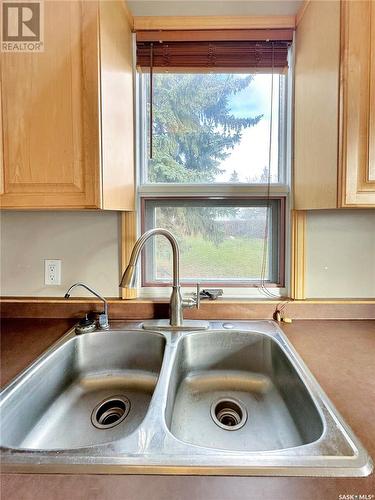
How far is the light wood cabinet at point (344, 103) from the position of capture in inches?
34.2

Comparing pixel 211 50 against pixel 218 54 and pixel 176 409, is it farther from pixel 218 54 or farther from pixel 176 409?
pixel 176 409

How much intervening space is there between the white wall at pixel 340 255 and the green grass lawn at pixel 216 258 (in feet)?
0.78

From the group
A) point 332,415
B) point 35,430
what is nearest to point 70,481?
point 35,430

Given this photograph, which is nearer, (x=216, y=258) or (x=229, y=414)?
(x=229, y=414)

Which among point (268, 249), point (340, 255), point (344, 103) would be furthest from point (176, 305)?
point (344, 103)

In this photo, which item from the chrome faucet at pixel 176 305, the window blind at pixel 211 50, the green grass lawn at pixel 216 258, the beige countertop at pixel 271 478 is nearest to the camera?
the beige countertop at pixel 271 478

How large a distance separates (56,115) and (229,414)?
1.12m

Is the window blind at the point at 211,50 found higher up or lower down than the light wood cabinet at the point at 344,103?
higher up

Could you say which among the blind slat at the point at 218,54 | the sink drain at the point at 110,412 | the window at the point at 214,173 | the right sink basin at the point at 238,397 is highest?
the blind slat at the point at 218,54

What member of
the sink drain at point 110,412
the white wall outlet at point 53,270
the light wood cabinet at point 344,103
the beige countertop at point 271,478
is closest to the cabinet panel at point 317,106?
the light wood cabinet at point 344,103

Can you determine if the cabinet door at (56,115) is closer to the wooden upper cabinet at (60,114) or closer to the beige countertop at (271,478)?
the wooden upper cabinet at (60,114)

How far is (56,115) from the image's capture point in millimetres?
934

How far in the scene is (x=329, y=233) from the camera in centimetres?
125

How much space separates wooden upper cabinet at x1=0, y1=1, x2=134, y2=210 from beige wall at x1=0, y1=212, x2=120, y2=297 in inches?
12.1
